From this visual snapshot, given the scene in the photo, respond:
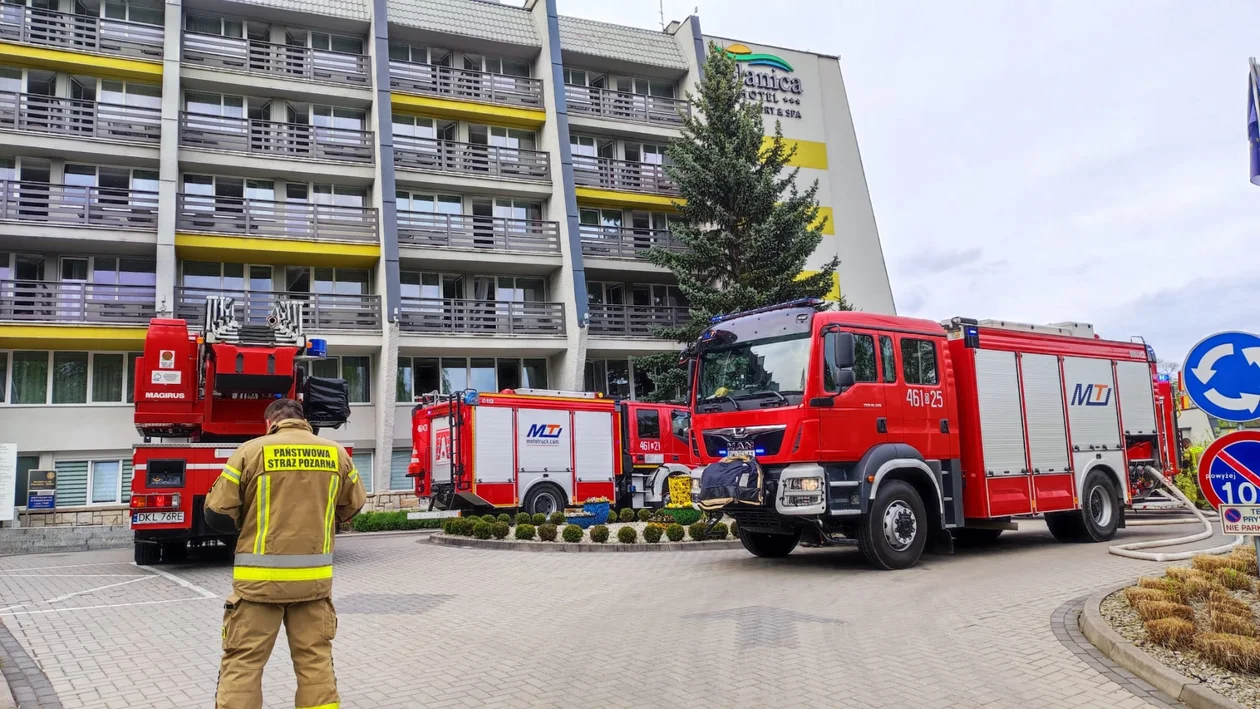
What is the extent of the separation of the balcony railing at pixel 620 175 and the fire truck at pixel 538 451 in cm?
1043

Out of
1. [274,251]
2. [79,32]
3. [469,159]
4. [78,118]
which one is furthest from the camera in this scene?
[469,159]

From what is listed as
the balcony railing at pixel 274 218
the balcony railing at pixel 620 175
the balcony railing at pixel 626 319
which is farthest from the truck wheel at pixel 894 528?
the balcony railing at pixel 620 175

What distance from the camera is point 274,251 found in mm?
24172

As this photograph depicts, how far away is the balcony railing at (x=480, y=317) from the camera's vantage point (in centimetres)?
2569

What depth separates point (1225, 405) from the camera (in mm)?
5508

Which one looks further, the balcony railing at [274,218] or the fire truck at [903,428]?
the balcony railing at [274,218]

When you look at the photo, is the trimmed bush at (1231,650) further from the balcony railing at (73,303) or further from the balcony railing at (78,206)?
the balcony railing at (78,206)

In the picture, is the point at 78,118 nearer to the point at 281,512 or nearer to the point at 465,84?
the point at 465,84

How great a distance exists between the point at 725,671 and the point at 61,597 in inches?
337

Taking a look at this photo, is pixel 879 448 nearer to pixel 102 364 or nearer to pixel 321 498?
pixel 321 498

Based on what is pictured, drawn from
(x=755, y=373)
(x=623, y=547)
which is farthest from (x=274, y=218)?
(x=755, y=373)

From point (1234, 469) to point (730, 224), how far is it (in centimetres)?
1967

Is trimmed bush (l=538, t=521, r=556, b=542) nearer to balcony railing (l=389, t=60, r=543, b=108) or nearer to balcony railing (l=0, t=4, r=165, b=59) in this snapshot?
balcony railing (l=389, t=60, r=543, b=108)

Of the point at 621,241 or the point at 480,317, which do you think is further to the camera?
the point at 621,241
